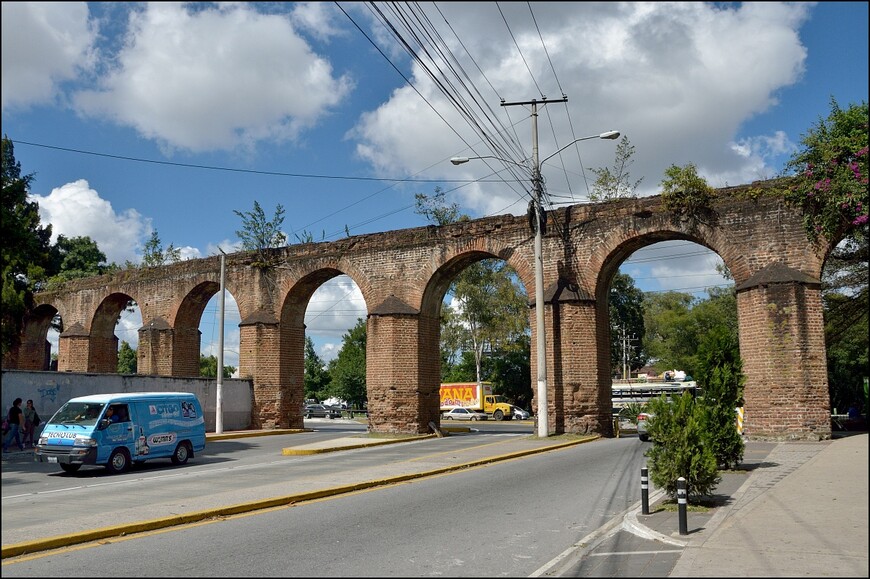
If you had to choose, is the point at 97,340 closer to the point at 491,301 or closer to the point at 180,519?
the point at 491,301

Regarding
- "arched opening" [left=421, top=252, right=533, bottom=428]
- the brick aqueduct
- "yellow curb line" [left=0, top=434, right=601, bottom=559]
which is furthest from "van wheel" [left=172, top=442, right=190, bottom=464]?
"arched opening" [left=421, top=252, right=533, bottom=428]

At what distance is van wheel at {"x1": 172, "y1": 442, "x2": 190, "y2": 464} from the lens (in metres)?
18.0

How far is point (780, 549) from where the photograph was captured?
23.7 ft

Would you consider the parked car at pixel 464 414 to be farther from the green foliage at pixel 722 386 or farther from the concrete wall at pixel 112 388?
the green foliage at pixel 722 386

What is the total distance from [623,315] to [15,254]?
56.8 m

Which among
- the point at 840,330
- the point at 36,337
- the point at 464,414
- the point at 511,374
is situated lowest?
the point at 464,414

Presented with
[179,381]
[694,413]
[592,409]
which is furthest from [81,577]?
[179,381]

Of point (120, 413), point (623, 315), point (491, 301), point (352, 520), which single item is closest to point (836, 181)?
point (352, 520)

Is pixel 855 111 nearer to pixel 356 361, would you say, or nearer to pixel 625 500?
pixel 625 500

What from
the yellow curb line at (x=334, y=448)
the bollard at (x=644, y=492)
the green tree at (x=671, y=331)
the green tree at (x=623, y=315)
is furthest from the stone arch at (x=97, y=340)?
the green tree at (x=623, y=315)

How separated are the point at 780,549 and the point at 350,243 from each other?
23532 millimetres

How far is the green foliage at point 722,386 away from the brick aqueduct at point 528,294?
13.3 feet

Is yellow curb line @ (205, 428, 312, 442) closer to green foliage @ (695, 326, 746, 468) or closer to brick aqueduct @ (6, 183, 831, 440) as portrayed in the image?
brick aqueduct @ (6, 183, 831, 440)

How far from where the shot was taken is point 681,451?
9.85 meters
